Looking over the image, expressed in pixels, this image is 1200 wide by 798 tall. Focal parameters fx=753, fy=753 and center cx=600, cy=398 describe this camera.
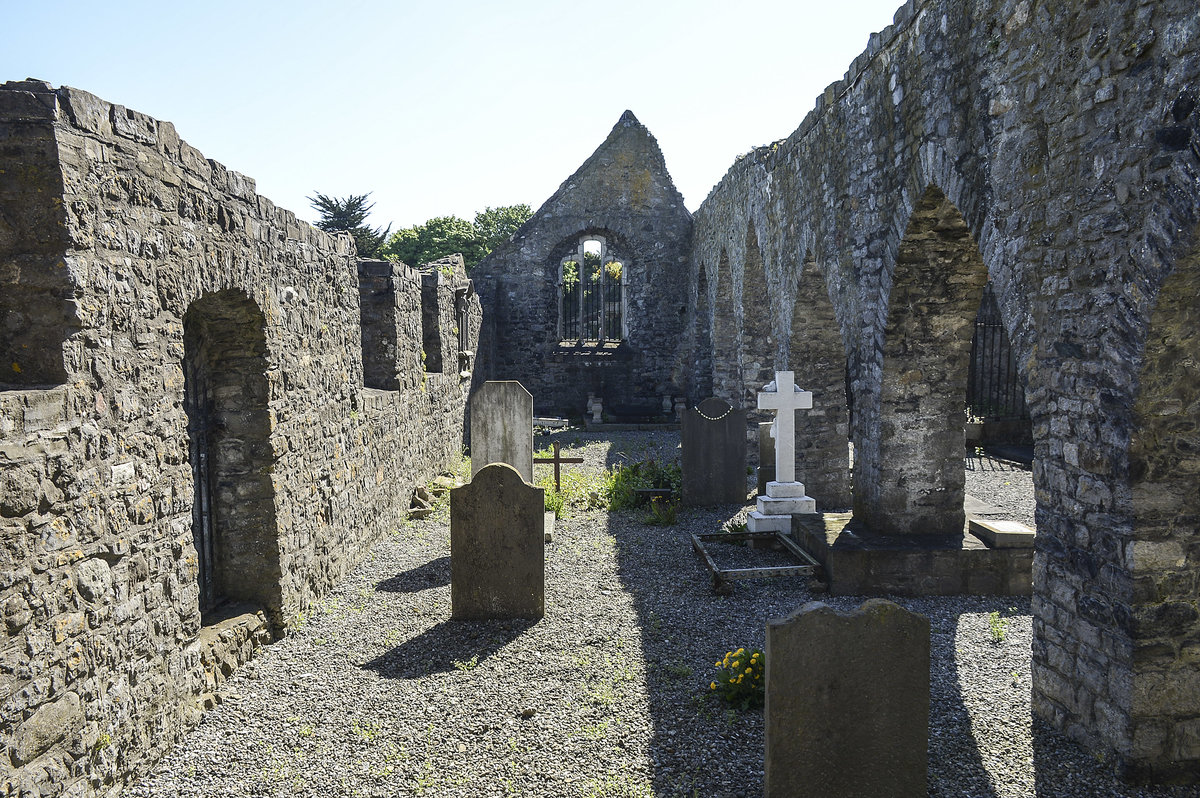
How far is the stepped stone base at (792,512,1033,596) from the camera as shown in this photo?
601cm

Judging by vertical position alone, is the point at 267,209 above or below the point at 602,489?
above

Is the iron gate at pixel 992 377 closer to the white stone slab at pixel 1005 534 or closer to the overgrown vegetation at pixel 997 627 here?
the white stone slab at pixel 1005 534

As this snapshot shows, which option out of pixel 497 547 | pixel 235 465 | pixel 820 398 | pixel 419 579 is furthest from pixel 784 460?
pixel 235 465

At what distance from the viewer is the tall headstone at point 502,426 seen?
802 centimetres

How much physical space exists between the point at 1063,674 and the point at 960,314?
10.6ft

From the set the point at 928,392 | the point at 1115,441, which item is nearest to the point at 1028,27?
the point at 1115,441

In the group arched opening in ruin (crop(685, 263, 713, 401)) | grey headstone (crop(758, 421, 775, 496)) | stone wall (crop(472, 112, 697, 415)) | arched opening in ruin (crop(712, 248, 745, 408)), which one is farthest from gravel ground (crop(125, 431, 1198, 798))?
stone wall (crop(472, 112, 697, 415))

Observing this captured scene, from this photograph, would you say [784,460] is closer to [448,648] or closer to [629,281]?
[448,648]

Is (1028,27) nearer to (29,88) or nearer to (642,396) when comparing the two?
(29,88)

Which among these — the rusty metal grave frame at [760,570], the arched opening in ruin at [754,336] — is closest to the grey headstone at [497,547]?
the rusty metal grave frame at [760,570]

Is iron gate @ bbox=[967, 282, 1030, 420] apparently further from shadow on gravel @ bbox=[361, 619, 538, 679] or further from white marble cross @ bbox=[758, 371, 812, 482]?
shadow on gravel @ bbox=[361, 619, 538, 679]

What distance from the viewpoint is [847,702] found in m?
3.11

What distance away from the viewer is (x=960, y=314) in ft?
20.4

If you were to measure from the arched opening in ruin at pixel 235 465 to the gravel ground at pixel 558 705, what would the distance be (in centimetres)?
55
